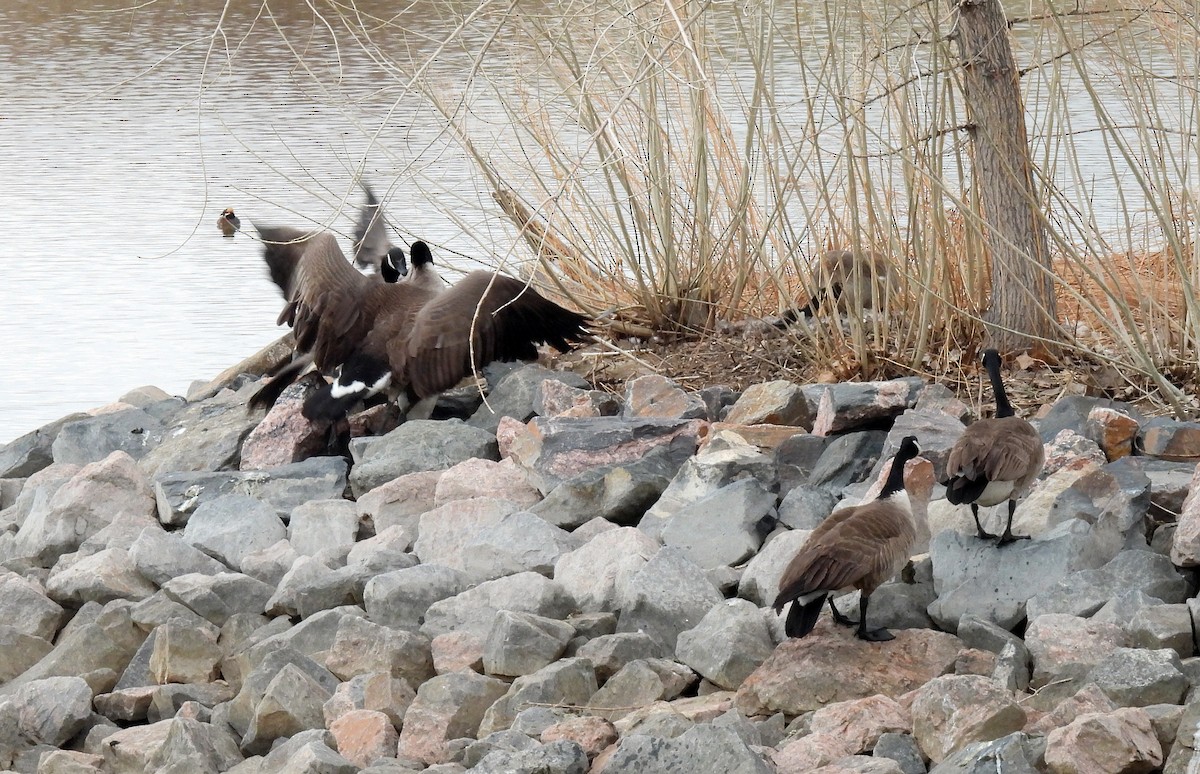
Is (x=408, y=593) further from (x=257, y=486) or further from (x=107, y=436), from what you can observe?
(x=107, y=436)

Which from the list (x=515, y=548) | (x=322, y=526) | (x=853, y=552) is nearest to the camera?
(x=853, y=552)

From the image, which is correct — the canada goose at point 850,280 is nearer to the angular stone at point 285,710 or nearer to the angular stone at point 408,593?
the angular stone at point 408,593

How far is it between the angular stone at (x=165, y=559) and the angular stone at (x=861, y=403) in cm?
152

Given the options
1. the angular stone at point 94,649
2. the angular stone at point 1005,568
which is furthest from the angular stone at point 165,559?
the angular stone at point 1005,568

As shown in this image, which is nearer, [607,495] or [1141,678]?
[1141,678]

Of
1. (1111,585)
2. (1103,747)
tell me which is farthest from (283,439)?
(1103,747)

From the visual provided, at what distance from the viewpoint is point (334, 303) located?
4.15 meters

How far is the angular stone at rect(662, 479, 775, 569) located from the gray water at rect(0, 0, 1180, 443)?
97cm

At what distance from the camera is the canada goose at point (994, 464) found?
8.61 feet

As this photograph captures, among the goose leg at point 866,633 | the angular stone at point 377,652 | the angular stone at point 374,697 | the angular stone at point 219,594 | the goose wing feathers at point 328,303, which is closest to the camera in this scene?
the goose leg at point 866,633

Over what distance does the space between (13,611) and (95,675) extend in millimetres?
406

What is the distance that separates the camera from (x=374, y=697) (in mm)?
2705

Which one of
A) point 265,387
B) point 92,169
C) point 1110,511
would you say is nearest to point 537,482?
point 265,387

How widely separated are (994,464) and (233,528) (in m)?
1.91
